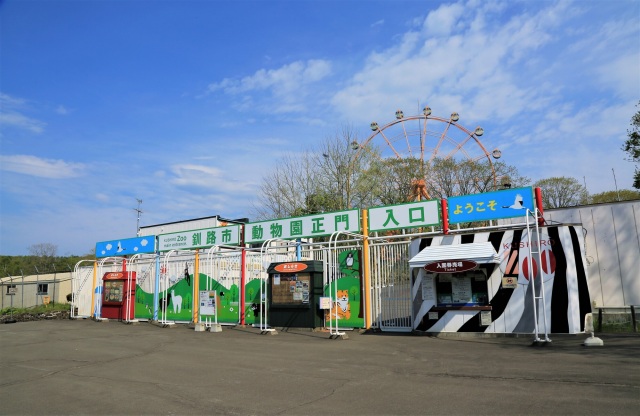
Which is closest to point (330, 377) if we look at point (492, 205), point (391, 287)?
point (391, 287)

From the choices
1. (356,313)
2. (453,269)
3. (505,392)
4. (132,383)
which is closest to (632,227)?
(453,269)

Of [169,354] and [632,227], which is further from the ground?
[632,227]

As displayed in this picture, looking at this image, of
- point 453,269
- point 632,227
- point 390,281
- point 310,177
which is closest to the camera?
point 453,269

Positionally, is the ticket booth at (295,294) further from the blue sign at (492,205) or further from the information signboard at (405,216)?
the blue sign at (492,205)

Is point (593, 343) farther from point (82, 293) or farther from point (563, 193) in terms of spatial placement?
point (563, 193)

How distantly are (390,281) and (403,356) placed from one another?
5.16m

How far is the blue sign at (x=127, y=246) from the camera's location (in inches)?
949

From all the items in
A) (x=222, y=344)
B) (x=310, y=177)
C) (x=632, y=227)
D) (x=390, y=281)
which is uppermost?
(x=310, y=177)

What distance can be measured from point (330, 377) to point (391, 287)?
7.41 meters

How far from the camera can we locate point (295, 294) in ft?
53.3

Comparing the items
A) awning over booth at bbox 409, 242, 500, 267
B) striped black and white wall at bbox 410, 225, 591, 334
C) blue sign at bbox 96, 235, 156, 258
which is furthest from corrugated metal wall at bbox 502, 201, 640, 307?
blue sign at bbox 96, 235, 156, 258

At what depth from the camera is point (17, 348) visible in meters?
13.0

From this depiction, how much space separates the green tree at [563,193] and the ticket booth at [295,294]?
39.1 metres

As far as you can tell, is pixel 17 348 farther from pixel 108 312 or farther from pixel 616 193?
pixel 616 193
